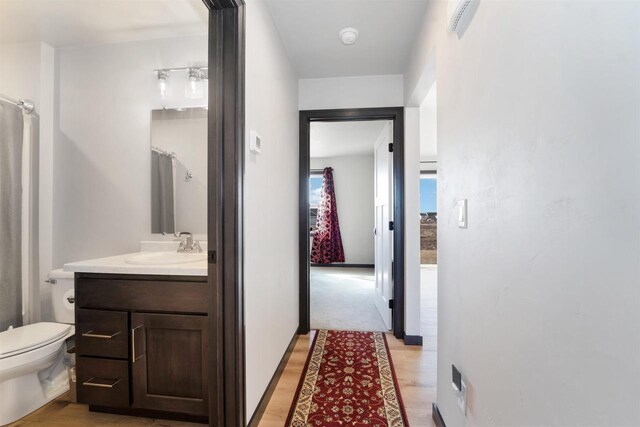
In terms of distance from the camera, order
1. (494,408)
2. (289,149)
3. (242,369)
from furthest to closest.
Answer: (289,149), (242,369), (494,408)

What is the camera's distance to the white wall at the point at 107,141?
2105 mm

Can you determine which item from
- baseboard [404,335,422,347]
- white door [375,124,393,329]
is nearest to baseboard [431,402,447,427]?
baseboard [404,335,422,347]

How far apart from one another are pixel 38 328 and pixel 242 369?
1447mm

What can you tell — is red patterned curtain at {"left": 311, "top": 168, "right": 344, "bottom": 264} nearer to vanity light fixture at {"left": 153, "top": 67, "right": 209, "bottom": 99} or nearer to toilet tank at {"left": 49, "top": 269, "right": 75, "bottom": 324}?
vanity light fixture at {"left": 153, "top": 67, "right": 209, "bottom": 99}

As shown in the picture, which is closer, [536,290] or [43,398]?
[536,290]

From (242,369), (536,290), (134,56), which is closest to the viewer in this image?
(536,290)

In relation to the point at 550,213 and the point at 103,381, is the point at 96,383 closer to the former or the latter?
the point at 103,381

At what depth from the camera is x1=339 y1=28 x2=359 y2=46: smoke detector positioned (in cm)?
194

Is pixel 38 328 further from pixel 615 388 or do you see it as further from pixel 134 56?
pixel 615 388

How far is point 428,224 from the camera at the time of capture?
6176 mm

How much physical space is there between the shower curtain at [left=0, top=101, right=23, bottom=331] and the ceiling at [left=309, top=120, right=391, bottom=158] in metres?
2.91

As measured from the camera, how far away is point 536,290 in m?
0.71

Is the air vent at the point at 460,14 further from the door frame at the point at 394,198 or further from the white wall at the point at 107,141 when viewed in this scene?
the white wall at the point at 107,141

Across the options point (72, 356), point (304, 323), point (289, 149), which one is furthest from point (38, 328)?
point (289, 149)
